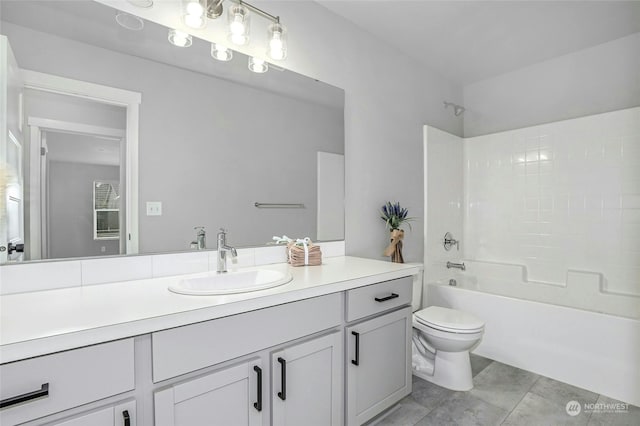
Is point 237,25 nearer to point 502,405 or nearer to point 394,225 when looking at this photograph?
point 394,225

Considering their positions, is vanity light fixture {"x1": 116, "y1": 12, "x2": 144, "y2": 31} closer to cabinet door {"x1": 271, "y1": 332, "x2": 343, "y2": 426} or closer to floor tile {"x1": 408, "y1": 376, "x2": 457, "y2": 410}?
cabinet door {"x1": 271, "y1": 332, "x2": 343, "y2": 426}

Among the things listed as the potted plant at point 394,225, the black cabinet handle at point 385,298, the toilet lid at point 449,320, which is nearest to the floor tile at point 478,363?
the toilet lid at point 449,320

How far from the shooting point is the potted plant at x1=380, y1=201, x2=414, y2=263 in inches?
92.8

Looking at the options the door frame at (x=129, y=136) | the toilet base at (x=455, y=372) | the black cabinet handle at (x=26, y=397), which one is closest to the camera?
the black cabinet handle at (x=26, y=397)

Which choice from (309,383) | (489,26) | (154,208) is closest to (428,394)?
(309,383)

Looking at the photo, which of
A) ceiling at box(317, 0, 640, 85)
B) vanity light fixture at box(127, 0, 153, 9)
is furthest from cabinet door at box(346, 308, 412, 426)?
ceiling at box(317, 0, 640, 85)

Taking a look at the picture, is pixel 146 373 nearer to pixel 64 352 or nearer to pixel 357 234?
pixel 64 352

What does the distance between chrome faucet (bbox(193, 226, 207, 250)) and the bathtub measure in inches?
80.5

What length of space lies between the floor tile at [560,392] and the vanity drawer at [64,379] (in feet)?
7.48

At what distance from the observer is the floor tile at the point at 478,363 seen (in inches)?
88.9

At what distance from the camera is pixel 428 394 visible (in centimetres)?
197

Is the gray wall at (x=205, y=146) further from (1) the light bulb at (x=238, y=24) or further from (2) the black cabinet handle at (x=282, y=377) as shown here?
(2) the black cabinet handle at (x=282, y=377)

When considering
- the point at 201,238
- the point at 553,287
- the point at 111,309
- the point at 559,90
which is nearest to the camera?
the point at 111,309

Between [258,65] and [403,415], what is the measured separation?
6.94 ft
